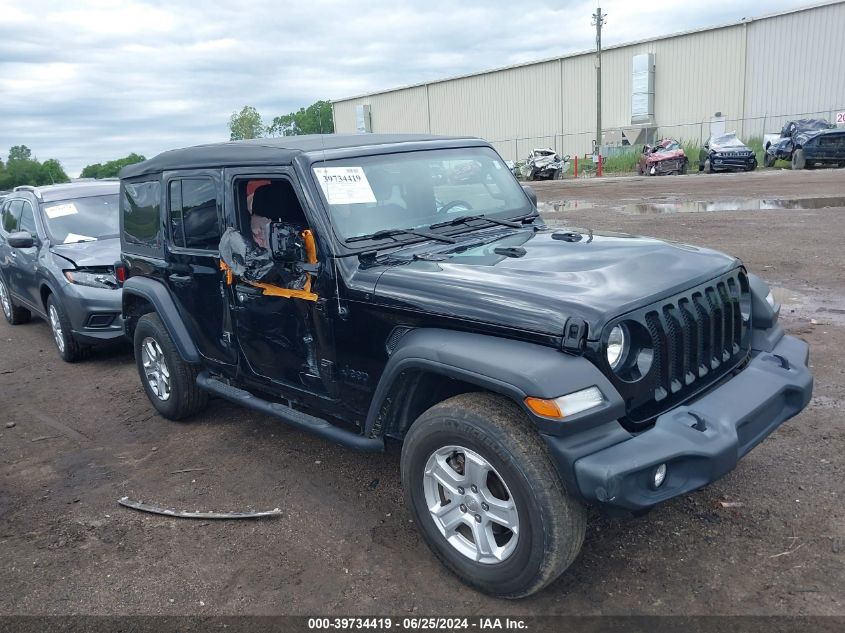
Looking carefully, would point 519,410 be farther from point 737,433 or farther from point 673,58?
point 673,58

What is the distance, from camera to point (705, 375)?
3.30m

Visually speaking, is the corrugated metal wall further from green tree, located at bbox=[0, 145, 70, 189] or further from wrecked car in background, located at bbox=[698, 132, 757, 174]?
green tree, located at bbox=[0, 145, 70, 189]

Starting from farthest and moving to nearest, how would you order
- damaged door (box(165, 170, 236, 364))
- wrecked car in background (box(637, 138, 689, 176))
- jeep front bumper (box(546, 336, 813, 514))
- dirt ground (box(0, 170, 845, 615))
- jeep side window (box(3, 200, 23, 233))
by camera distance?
wrecked car in background (box(637, 138, 689, 176))
jeep side window (box(3, 200, 23, 233))
damaged door (box(165, 170, 236, 364))
dirt ground (box(0, 170, 845, 615))
jeep front bumper (box(546, 336, 813, 514))


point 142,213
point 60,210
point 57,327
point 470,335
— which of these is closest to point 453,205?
point 470,335

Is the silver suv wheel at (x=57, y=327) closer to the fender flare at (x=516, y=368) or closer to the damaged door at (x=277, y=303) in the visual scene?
the damaged door at (x=277, y=303)

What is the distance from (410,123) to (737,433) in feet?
181

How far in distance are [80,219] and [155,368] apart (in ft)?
10.7

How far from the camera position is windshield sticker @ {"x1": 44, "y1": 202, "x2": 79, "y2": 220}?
780cm

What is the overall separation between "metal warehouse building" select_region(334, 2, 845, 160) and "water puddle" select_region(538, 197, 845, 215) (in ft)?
73.9

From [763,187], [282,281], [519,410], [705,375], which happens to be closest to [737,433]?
[705,375]

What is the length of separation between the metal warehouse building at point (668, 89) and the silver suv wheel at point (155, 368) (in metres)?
37.5

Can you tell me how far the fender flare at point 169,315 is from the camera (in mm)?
4910

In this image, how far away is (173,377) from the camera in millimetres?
5152

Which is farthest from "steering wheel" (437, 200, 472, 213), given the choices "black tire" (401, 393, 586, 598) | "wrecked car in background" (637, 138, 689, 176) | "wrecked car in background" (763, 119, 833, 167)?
"wrecked car in background" (637, 138, 689, 176)
